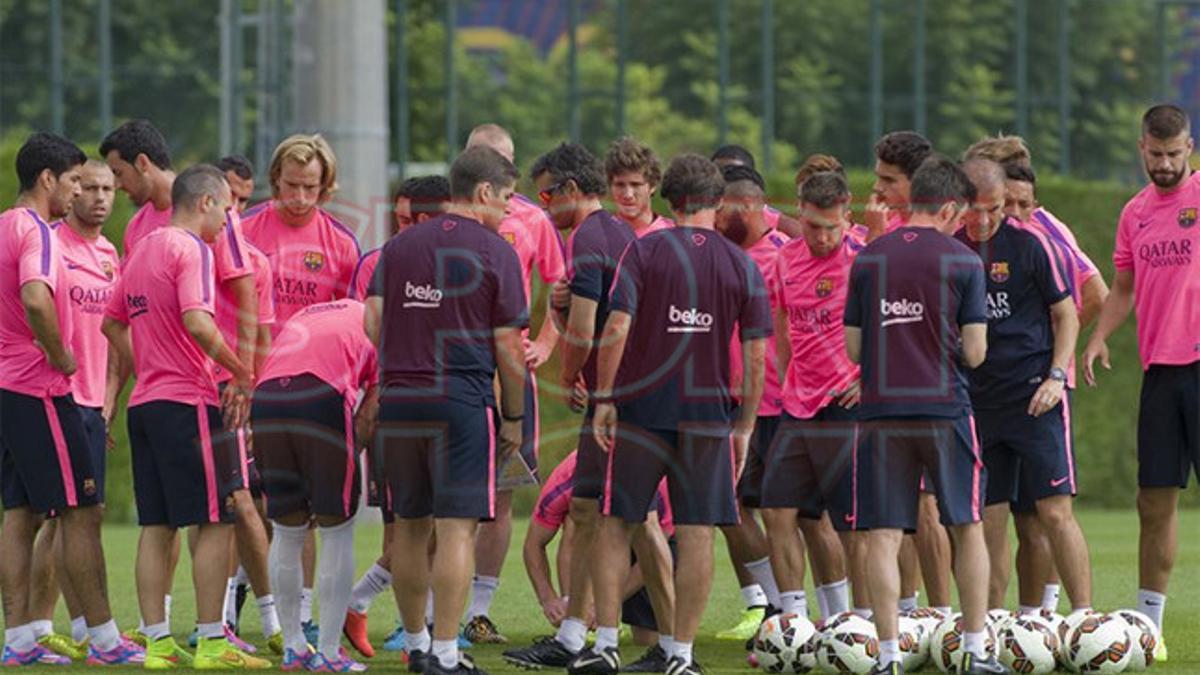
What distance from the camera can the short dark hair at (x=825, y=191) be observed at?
36.4 feet

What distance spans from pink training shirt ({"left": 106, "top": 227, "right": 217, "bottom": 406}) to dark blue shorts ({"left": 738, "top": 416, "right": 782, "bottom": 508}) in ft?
9.95

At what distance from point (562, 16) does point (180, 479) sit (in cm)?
6438

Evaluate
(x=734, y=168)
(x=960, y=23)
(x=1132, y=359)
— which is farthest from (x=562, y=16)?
(x=734, y=168)

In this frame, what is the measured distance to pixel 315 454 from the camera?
1011cm

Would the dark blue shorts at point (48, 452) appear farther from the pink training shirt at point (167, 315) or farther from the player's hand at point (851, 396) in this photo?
the player's hand at point (851, 396)

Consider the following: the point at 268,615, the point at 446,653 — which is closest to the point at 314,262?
the point at 268,615

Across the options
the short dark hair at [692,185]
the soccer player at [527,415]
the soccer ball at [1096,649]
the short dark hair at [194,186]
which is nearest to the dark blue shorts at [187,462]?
the short dark hair at [194,186]

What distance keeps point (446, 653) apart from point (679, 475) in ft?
4.29

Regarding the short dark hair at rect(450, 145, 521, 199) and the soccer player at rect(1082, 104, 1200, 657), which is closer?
the short dark hair at rect(450, 145, 521, 199)

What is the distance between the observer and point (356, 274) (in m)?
11.5

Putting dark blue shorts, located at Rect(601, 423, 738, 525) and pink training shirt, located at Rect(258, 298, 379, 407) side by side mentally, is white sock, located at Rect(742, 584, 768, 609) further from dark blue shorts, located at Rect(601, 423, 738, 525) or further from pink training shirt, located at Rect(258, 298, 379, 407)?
pink training shirt, located at Rect(258, 298, 379, 407)

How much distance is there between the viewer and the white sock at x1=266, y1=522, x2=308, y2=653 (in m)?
10.3

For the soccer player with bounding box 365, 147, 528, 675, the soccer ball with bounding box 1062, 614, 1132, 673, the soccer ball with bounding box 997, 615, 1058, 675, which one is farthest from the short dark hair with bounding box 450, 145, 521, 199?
the soccer ball with bounding box 1062, 614, 1132, 673

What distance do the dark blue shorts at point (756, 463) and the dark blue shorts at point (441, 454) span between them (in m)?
2.50
